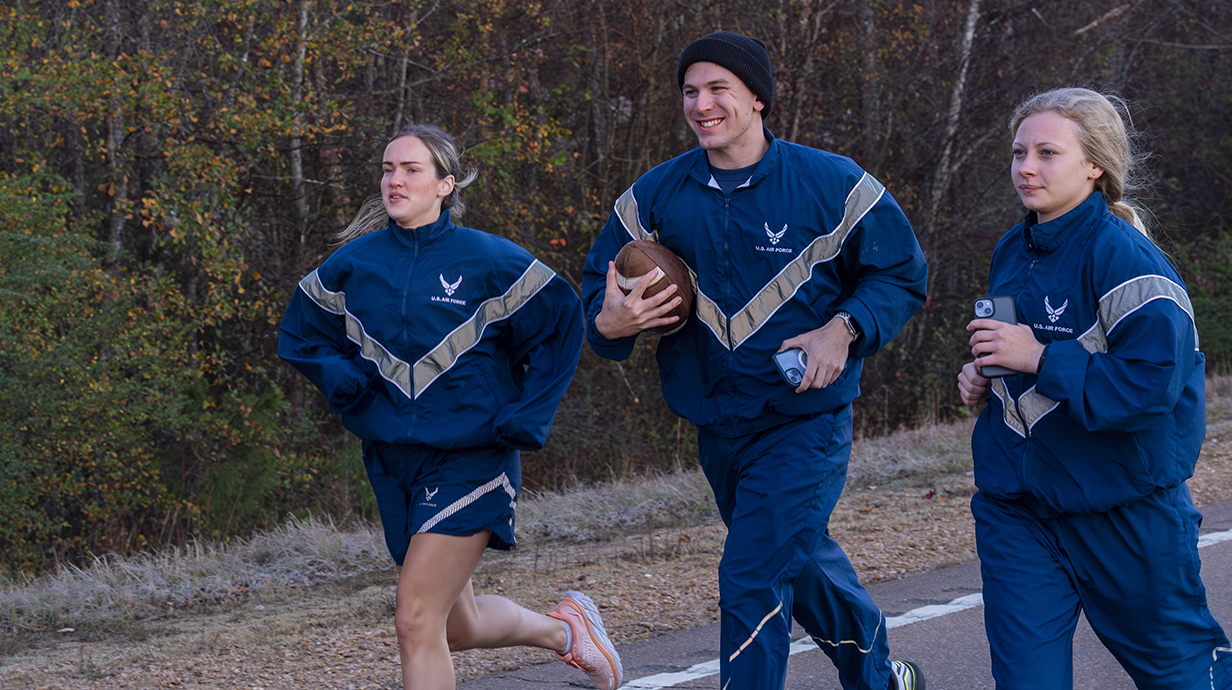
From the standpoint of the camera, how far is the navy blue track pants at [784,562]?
3.79 metres

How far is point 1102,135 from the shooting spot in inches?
142

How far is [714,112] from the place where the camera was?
161 inches

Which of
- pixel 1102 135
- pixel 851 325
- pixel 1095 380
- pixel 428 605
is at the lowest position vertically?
pixel 428 605

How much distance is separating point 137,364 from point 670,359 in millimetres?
10045

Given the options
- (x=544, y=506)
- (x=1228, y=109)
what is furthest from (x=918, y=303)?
(x=1228, y=109)

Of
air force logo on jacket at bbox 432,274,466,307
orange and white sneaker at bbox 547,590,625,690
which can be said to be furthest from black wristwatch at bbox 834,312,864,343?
orange and white sneaker at bbox 547,590,625,690

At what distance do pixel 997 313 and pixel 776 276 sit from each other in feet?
2.53

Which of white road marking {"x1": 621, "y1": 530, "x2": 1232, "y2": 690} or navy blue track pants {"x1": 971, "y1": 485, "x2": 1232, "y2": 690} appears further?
white road marking {"x1": 621, "y1": 530, "x2": 1232, "y2": 690}

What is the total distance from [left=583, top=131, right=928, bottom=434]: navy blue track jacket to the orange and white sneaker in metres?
1.20

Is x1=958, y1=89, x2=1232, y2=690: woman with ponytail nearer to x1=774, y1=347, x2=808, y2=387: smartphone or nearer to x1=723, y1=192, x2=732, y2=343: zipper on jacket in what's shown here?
x1=774, y1=347, x2=808, y2=387: smartphone

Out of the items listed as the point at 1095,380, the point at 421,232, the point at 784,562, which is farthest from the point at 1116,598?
the point at 421,232

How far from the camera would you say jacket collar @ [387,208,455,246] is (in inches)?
177

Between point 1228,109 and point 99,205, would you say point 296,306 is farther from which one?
point 1228,109

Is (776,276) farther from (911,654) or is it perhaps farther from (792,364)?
(911,654)
